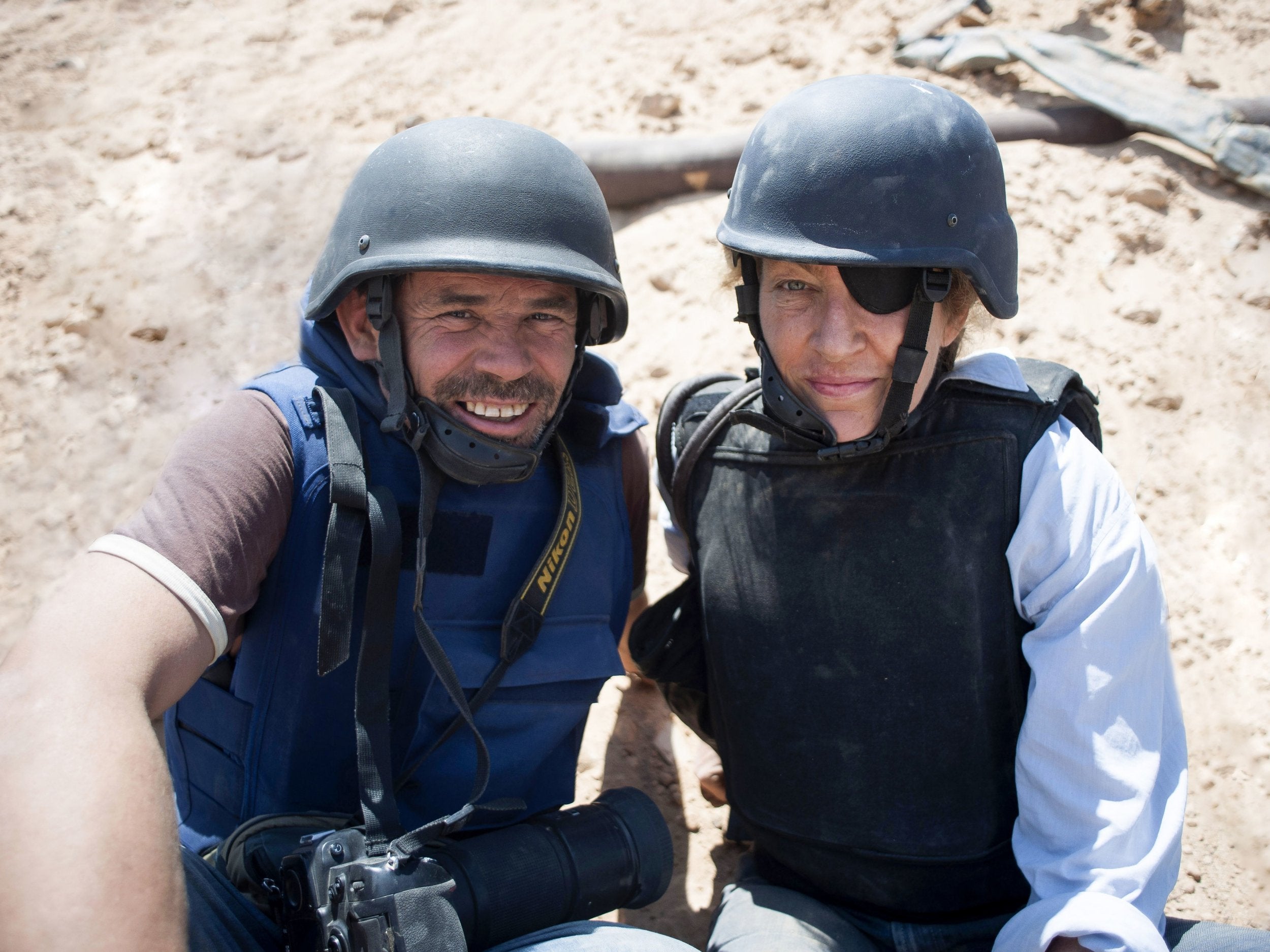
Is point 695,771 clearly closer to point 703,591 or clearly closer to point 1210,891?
point 703,591

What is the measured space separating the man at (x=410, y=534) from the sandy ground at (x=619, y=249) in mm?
A: 580

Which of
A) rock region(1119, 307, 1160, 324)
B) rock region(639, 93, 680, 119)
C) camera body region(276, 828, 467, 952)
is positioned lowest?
rock region(1119, 307, 1160, 324)

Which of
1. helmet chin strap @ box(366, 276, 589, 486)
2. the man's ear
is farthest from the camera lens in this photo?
the man's ear

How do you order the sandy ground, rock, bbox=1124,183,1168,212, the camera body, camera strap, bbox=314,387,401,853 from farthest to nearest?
rock, bbox=1124,183,1168,212 < the sandy ground < camera strap, bbox=314,387,401,853 < the camera body

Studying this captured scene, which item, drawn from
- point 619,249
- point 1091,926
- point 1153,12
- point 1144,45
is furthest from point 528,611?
point 1153,12

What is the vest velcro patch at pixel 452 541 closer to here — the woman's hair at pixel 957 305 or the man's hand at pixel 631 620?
the man's hand at pixel 631 620

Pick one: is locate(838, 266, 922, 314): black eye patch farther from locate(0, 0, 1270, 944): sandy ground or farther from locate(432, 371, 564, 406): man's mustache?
locate(432, 371, 564, 406): man's mustache

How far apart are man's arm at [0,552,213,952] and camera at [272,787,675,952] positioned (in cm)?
26

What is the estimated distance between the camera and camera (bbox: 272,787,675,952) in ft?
5.73

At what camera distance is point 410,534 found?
7.30ft

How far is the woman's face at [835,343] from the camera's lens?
2.04 meters

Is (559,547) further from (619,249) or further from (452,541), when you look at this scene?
(619,249)

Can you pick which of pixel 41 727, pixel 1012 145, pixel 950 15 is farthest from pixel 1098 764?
pixel 950 15

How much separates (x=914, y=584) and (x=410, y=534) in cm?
112
